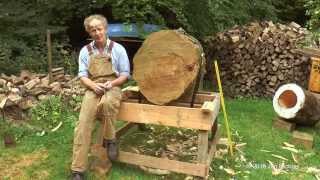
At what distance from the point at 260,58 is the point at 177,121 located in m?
4.56

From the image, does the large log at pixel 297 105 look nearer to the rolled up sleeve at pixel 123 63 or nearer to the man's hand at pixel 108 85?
the rolled up sleeve at pixel 123 63

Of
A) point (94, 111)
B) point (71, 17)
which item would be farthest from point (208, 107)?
point (71, 17)

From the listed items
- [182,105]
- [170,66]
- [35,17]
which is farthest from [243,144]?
[35,17]

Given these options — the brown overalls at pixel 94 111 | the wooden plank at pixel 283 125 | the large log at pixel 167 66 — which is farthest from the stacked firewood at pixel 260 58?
the brown overalls at pixel 94 111

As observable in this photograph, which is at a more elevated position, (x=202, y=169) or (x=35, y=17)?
(x=35, y=17)

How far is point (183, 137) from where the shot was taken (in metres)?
6.39

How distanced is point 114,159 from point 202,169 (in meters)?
0.93

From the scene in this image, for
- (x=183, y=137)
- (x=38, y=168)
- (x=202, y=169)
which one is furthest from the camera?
(x=183, y=137)

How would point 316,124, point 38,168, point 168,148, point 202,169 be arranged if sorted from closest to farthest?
1. point 202,169
2. point 38,168
3. point 168,148
4. point 316,124

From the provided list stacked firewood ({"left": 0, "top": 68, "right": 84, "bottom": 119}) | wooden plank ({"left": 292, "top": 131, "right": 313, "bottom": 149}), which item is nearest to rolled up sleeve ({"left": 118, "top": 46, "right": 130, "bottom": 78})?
stacked firewood ({"left": 0, "top": 68, "right": 84, "bottom": 119})

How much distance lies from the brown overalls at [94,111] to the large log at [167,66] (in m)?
0.31

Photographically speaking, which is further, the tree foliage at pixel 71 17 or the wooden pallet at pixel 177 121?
the tree foliage at pixel 71 17

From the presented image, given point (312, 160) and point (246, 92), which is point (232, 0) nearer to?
point (246, 92)

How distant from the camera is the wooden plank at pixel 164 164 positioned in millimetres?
4984
